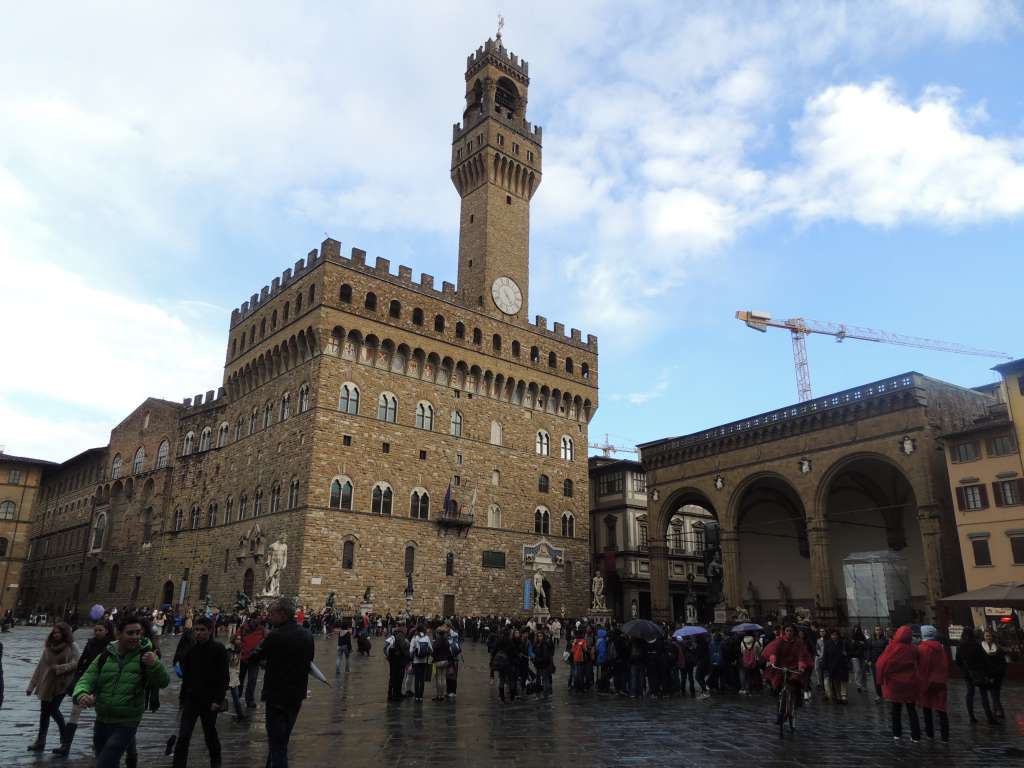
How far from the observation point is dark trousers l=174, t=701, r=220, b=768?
6835 mm

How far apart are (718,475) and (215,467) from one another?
2777cm

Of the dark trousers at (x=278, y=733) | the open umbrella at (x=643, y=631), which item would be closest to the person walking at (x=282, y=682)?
the dark trousers at (x=278, y=733)

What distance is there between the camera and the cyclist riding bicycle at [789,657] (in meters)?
10.1

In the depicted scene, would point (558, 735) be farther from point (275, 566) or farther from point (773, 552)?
point (773, 552)

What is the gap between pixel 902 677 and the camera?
941 centimetres

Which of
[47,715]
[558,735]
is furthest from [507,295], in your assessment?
[47,715]

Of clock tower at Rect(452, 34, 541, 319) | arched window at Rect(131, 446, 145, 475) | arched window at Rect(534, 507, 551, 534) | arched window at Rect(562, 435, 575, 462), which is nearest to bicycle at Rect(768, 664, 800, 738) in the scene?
arched window at Rect(534, 507, 551, 534)

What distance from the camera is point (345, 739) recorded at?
9.08 meters

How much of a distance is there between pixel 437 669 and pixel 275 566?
21730mm

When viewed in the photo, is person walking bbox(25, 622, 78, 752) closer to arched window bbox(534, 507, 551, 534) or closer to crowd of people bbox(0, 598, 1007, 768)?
crowd of people bbox(0, 598, 1007, 768)

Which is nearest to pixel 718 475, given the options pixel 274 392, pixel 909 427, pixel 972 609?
pixel 909 427

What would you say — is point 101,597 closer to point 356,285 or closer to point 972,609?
point 356,285

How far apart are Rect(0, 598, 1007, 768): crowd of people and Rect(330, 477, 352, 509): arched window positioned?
12.2 meters

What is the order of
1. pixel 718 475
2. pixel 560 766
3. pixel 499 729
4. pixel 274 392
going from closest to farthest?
pixel 560 766, pixel 499 729, pixel 718 475, pixel 274 392
